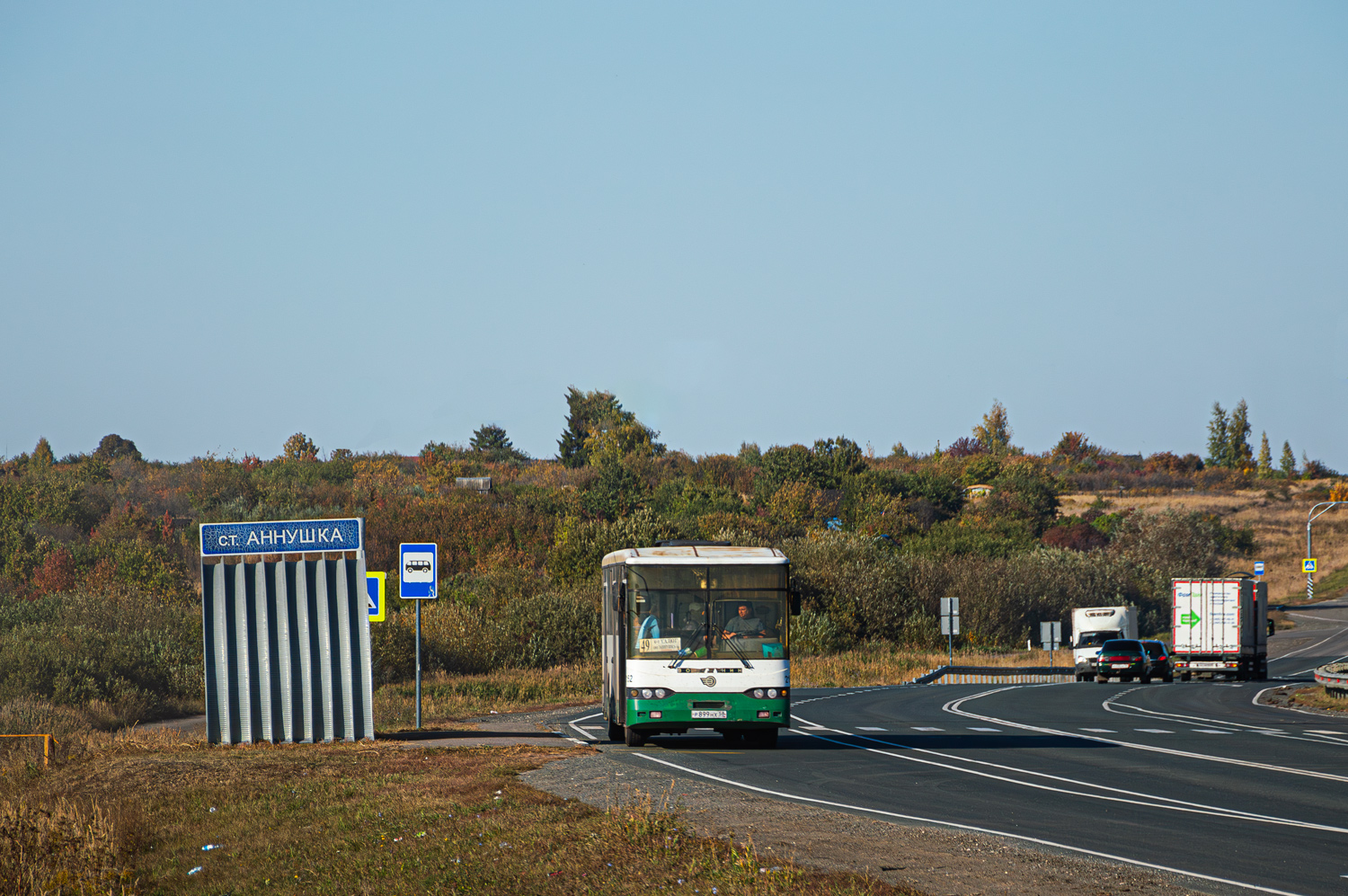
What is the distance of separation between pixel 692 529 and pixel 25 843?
6221 cm

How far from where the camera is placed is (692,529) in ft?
248

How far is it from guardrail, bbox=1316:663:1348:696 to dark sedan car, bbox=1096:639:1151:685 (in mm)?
11537

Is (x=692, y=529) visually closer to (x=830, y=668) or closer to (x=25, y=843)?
(x=830, y=668)

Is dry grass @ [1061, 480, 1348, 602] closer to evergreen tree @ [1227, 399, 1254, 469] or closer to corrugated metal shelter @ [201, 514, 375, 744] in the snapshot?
evergreen tree @ [1227, 399, 1254, 469]

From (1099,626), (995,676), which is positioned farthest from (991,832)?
(1099,626)

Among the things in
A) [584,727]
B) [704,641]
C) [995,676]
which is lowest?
[995,676]

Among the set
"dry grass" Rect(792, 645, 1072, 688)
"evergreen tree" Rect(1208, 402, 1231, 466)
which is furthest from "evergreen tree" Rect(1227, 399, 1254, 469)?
"dry grass" Rect(792, 645, 1072, 688)

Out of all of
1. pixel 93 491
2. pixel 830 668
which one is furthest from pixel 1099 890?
pixel 93 491

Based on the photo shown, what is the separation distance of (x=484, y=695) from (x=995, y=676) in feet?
72.3

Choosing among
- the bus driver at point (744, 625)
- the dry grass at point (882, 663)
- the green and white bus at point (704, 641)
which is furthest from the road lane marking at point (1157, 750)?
the dry grass at point (882, 663)

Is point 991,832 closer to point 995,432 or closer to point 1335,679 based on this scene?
point 1335,679

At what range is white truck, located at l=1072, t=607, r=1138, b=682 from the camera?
50.4 metres

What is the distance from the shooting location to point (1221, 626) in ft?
153

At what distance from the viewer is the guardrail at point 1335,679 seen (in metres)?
32.6
